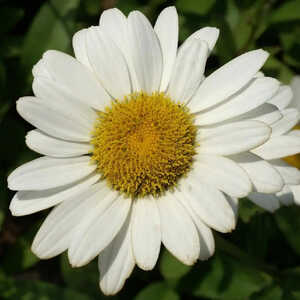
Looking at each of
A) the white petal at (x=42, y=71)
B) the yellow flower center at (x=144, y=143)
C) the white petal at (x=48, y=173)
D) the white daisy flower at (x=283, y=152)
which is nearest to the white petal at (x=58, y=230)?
the white petal at (x=48, y=173)

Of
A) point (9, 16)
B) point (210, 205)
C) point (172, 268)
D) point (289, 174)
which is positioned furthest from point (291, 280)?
point (9, 16)

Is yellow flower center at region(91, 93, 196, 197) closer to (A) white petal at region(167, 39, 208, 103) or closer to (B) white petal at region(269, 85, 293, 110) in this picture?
(A) white petal at region(167, 39, 208, 103)

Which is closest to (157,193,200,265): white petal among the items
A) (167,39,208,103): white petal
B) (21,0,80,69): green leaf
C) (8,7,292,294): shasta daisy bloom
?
(8,7,292,294): shasta daisy bloom

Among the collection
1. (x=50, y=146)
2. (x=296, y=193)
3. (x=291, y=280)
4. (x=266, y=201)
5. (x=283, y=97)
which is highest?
(x=50, y=146)

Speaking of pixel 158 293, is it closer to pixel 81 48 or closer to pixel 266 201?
pixel 266 201

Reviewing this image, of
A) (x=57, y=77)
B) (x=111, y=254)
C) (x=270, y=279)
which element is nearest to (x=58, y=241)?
(x=111, y=254)

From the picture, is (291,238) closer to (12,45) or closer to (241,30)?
(241,30)

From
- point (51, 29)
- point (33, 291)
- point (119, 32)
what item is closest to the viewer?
point (119, 32)
